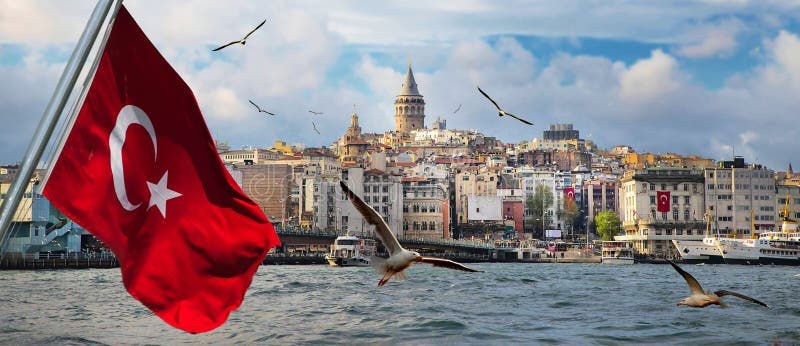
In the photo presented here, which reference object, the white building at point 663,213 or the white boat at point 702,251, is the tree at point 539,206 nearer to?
the white building at point 663,213

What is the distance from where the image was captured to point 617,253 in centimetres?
6081

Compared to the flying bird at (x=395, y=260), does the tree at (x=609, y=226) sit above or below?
above

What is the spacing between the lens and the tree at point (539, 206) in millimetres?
83188

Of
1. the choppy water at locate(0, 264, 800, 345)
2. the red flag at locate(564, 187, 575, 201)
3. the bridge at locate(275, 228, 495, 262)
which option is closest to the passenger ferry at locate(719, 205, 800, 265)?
the bridge at locate(275, 228, 495, 262)

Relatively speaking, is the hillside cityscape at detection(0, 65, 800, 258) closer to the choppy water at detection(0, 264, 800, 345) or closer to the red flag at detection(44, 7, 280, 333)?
the choppy water at detection(0, 264, 800, 345)

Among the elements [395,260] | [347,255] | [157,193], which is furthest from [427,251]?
[157,193]

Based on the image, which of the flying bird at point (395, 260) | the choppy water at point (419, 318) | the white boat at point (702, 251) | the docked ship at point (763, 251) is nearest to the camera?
the flying bird at point (395, 260)

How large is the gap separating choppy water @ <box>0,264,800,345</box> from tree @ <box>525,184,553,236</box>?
55491 millimetres

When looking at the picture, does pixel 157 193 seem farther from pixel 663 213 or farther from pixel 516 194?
pixel 516 194

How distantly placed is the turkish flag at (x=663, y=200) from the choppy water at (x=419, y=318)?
137 feet

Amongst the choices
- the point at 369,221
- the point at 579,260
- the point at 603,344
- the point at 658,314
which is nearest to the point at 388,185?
the point at 579,260

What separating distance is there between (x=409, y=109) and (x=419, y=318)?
13433 cm

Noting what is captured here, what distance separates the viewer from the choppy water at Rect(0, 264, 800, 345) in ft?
45.8

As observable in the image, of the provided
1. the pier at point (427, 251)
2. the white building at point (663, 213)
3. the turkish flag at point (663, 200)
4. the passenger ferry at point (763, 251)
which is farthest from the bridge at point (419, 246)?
the passenger ferry at point (763, 251)
